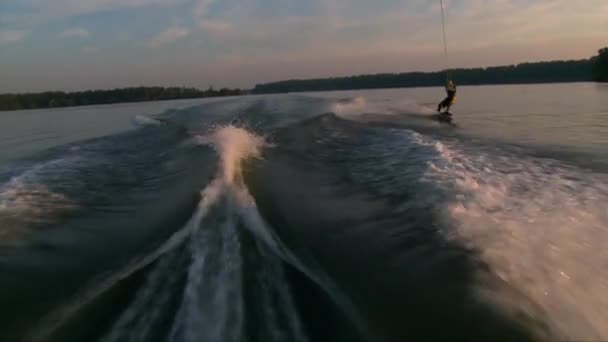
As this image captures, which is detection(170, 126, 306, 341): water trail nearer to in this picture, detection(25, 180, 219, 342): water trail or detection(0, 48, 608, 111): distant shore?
detection(25, 180, 219, 342): water trail

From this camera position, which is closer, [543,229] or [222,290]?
[222,290]

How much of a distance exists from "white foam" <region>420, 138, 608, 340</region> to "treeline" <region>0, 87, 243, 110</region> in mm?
64492

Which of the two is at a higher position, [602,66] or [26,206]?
[602,66]

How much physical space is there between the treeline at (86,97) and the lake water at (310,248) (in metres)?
60.4

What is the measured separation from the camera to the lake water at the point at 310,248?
9.68 ft

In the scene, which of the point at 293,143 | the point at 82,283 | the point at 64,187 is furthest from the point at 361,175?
the point at 64,187

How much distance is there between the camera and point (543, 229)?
14.6ft

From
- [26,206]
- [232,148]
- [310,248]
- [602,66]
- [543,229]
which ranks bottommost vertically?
[543,229]

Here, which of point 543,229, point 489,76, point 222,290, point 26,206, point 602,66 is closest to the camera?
point 222,290

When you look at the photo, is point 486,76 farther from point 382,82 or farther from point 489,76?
point 382,82

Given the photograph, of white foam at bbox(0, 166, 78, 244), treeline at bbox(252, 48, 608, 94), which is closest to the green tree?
treeline at bbox(252, 48, 608, 94)

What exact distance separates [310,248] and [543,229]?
8.87 ft

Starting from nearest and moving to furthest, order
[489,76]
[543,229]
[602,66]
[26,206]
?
[543,229] → [26,206] → [602,66] → [489,76]

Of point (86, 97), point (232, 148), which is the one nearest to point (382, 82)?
point (86, 97)
